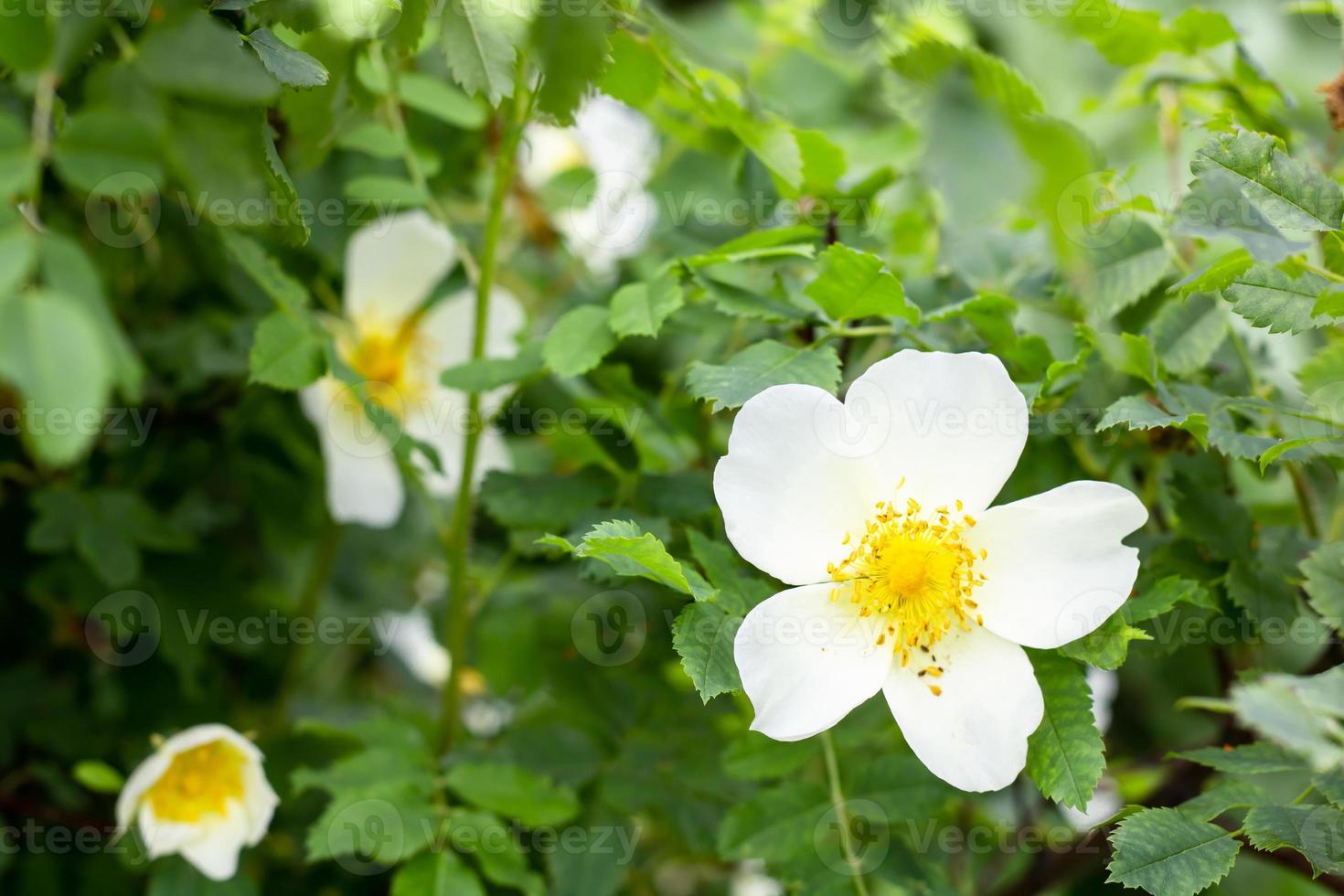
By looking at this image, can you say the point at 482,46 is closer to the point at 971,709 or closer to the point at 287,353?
the point at 287,353

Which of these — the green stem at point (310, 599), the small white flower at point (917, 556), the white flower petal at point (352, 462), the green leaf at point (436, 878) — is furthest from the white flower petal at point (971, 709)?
the green stem at point (310, 599)

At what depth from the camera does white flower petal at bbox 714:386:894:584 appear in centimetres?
67

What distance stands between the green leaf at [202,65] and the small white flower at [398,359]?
1.23 ft

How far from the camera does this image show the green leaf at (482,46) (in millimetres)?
704

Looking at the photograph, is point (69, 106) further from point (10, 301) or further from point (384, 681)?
point (384, 681)

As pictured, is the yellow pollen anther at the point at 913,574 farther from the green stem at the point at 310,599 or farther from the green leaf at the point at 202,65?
the green stem at the point at 310,599

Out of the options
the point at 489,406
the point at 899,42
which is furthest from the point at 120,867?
the point at 899,42

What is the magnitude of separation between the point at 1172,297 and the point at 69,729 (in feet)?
3.24

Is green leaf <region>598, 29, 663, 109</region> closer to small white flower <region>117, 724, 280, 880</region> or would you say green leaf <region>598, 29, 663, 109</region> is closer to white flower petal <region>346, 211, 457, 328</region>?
white flower petal <region>346, 211, 457, 328</region>

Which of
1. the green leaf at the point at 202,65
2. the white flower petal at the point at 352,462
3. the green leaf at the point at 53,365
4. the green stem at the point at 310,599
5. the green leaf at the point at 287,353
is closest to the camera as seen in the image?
the green leaf at the point at 53,365

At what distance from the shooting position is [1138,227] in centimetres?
83

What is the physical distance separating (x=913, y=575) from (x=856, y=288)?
7.3 inches

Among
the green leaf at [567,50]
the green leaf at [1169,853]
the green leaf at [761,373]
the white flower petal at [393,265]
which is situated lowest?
the white flower petal at [393,265]

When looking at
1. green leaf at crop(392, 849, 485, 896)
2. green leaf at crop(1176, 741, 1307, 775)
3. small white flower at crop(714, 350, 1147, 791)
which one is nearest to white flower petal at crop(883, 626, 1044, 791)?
small white flower at crop(714, 350, 1147, 791)
